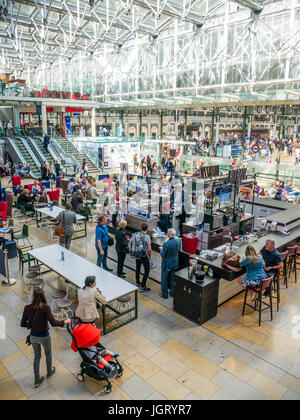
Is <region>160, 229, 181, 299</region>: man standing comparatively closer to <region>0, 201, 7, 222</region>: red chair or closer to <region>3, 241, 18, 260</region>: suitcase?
<region>3, 241, 18, 260</region>: suitcase

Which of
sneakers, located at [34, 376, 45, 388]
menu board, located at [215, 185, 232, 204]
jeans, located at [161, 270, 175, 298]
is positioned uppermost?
menu board, located at [215, 185, 232, 204]

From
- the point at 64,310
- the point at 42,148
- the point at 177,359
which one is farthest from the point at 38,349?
the point at 42,148

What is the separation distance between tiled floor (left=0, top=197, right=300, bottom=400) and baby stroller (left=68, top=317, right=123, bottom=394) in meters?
0.22

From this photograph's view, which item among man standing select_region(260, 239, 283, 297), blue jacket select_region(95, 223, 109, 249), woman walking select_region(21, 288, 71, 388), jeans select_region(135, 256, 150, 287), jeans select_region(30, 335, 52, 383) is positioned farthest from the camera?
blue jacket select_region(95, 223, 109, 249)

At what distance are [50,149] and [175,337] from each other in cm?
2023

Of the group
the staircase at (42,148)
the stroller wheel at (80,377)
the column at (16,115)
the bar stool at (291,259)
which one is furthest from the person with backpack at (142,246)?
the column at (16,115)

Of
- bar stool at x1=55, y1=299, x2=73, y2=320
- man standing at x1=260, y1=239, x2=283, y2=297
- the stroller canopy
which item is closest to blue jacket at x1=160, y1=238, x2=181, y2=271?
man standing at x1=260, y1=239, x2=283, y2=297

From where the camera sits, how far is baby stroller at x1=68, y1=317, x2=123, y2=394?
13.3 feet

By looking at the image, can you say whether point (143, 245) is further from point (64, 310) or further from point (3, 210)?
point (3, 210)

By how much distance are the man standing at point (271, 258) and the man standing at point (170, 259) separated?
171cm
